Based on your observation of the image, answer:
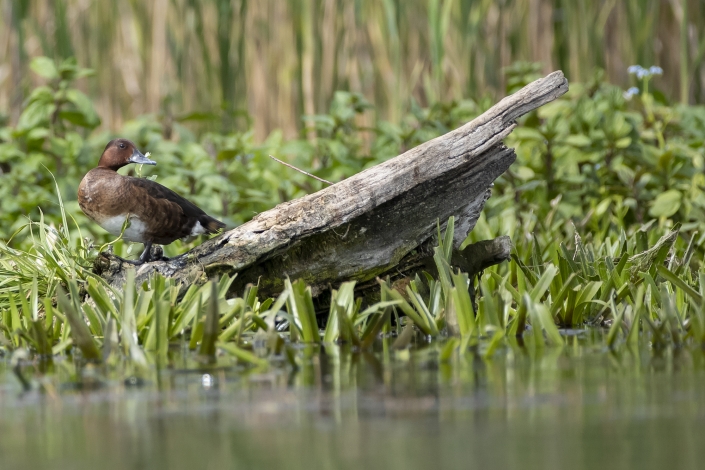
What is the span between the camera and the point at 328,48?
7.59m

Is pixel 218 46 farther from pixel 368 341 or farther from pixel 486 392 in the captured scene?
pixel 486 392

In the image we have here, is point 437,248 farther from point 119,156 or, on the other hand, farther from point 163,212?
point 119,156

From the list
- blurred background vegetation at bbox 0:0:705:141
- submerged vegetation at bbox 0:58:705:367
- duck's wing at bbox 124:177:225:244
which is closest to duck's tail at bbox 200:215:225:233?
duck's wing at bbox 124:177:225:244

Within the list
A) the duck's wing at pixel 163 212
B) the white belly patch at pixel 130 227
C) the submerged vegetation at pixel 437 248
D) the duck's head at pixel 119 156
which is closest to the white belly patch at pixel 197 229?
the duck's wing at pixel 163 212

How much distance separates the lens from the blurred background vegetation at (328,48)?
6.69m

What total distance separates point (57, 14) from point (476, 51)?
341 cm

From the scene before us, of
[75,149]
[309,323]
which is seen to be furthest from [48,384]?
[75,149]

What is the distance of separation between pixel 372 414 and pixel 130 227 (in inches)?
87.1

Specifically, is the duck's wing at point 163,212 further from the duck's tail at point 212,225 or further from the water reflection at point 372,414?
the water reflection at point 372,414

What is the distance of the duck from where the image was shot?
3.76 meters

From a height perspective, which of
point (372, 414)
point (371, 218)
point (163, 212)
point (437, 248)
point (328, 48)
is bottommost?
point (372, 414)

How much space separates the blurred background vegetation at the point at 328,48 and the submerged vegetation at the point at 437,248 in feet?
2.25

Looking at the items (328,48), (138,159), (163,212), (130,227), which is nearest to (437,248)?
(163,212)

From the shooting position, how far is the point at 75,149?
5793mm
